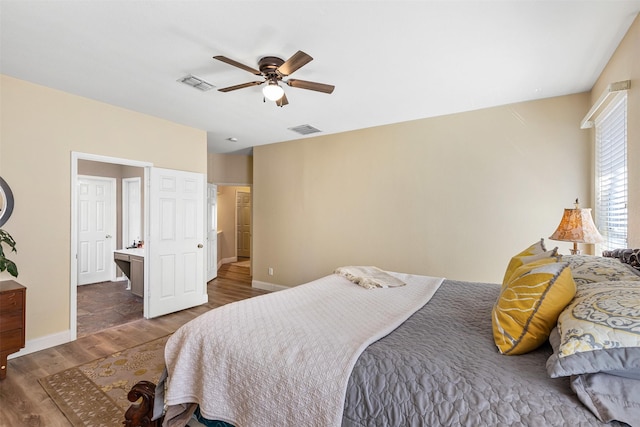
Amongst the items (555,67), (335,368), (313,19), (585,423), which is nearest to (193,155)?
(313,19)

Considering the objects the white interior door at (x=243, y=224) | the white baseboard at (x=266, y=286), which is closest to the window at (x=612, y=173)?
the white baseboard at (x=266, y=286)

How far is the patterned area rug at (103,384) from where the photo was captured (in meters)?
2.04

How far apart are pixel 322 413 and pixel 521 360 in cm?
80

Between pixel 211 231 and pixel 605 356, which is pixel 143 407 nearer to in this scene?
pixel 605 356

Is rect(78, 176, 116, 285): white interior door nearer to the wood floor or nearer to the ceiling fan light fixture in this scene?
the wood floor

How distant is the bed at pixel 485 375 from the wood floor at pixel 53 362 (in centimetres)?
104

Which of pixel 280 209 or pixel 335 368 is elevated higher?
pixel 280 209

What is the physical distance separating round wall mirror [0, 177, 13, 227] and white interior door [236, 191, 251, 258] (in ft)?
21.0

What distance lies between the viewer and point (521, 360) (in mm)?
1167

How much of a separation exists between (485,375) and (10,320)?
350cm

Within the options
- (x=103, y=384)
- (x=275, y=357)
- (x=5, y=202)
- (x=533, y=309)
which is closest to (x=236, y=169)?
(x=5, y=202)

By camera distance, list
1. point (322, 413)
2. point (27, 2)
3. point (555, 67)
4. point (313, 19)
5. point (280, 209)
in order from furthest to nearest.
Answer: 1. point (280, 209)
2. point (555, 67)
3. point (313, 19)
4. point (27, 2)
5. point (322, 413)

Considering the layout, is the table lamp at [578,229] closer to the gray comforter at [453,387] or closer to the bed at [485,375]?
the bed at [485,375]

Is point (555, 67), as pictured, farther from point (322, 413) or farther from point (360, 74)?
point (322, 413)
